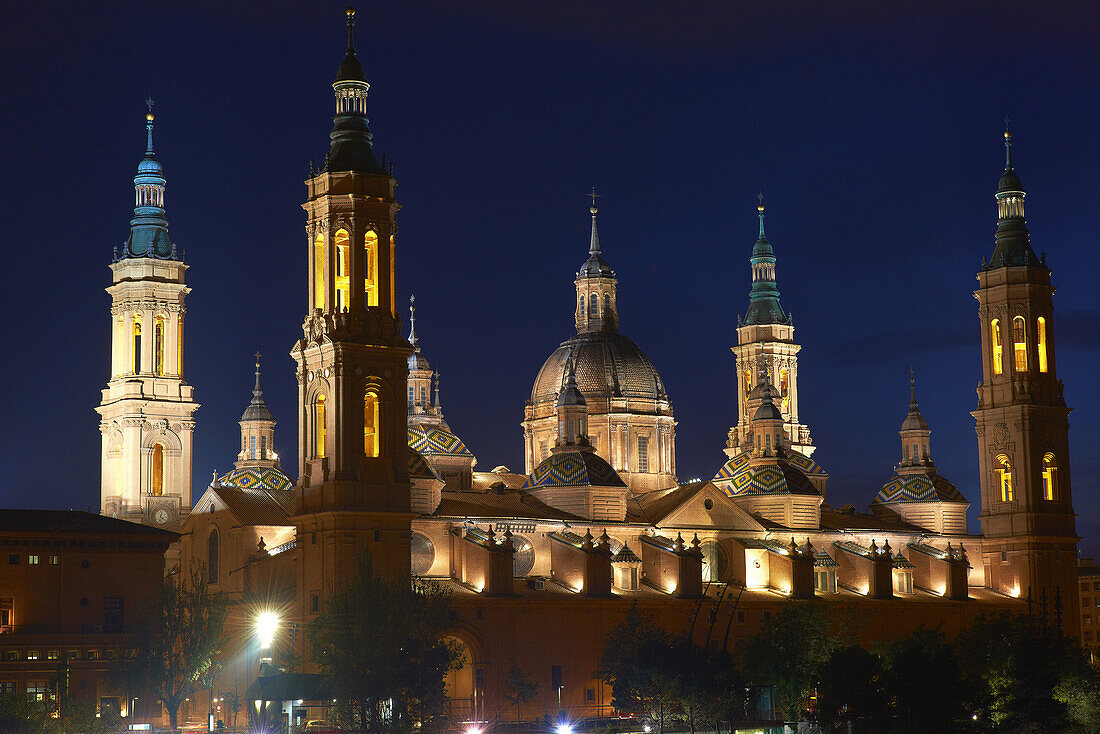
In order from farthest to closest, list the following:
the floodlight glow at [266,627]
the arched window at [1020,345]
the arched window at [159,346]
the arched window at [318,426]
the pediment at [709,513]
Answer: the arched window at [1020,345]
the arched window at [159,346]
the pediment at [709,513]
the arched window at [318,426]
the floodlight glow at [266,627]

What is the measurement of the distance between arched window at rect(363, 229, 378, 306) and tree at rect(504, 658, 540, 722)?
1511 centimetres

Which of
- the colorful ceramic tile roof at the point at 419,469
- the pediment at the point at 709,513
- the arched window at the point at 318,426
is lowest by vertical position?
the pediment at the point at 709,513

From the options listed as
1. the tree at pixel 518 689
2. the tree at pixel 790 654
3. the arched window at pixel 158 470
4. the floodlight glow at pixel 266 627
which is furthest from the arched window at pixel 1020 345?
the arched window at pixel 158 470

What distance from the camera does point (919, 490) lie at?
91.6m

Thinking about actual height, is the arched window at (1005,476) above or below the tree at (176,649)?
above

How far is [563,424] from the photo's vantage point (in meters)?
83.5

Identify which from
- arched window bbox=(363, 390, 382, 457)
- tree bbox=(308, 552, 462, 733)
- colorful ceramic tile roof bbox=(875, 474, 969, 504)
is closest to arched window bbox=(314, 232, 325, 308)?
arched window bbox=(363, 390, 382, 457)

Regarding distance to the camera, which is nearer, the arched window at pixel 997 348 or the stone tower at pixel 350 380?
the stone tower at pixel 350 380

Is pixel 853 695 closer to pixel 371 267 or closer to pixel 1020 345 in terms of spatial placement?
pixel 371 267

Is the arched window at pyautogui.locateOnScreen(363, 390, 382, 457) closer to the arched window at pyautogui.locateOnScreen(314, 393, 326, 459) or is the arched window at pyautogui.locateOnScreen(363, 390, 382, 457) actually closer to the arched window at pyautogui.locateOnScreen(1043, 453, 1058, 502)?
the arched window at pyautogui.locateOnScreen(314, 393, 326, 459)

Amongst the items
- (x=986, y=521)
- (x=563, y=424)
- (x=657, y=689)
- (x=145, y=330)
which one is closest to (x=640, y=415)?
(x=563, y=424)

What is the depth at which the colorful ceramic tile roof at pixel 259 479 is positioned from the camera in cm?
7856

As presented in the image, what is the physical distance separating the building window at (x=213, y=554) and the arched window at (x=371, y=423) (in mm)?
10262

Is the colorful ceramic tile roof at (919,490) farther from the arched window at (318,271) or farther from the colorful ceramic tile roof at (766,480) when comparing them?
the arched window at (318,271)
